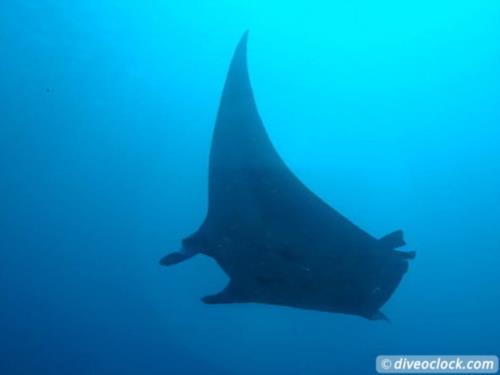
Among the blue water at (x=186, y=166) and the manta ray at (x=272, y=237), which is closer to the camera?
the manta ray at (x=272, y=237)

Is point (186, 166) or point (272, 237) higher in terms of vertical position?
point (186, 166)

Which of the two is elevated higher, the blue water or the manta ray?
the blue water

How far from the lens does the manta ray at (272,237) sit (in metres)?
3.72

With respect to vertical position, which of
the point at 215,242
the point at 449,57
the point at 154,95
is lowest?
the point at 215,242

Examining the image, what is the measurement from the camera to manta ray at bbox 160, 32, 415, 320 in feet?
12.2

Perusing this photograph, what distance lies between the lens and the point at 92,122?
15.3 metres

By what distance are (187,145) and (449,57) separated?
28.4 feet

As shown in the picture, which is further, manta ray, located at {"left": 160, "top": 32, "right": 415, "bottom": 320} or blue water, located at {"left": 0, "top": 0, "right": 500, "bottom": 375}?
blue water, located at {"left": 0, "top": 0, "right": 500, "bottom": 375}

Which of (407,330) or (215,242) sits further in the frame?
(407,330)

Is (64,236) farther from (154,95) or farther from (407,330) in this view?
(407,330)

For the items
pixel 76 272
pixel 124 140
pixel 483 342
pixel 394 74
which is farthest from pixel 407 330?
pixel 76 272

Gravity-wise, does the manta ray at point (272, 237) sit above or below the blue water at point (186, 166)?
below

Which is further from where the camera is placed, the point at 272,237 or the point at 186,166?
the point at 186,166

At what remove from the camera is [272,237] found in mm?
3979
